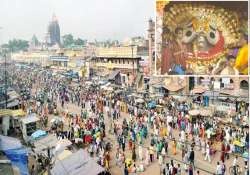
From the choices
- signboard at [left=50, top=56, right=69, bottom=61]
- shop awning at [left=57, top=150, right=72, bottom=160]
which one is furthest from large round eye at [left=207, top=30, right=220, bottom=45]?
signboard at [left=50, top=56, right=69, bottom=61]

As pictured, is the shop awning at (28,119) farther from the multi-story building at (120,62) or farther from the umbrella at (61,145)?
the multi-story building at (120,62)

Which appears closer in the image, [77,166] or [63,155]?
[77,166]

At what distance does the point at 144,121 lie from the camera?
1028 inches

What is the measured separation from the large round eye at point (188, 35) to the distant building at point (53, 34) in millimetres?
160723

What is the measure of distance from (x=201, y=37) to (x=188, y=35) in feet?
0.56

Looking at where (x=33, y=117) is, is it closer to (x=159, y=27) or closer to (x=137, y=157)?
(x=137, y=157)

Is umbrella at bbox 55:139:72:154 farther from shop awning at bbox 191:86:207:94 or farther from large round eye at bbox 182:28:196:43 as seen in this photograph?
shop awning at bbox 191:86:207:94

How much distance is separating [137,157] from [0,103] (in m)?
12.9

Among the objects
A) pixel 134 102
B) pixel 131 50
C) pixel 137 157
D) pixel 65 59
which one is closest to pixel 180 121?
pixel 137 157

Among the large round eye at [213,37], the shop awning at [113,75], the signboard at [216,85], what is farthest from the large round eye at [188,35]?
the shop awning at [113,75]

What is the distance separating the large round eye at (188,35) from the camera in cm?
458

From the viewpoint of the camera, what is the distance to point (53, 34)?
166500 mm

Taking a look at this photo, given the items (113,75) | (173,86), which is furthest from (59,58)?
(173,86)

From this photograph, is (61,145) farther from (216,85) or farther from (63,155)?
(216,85)
